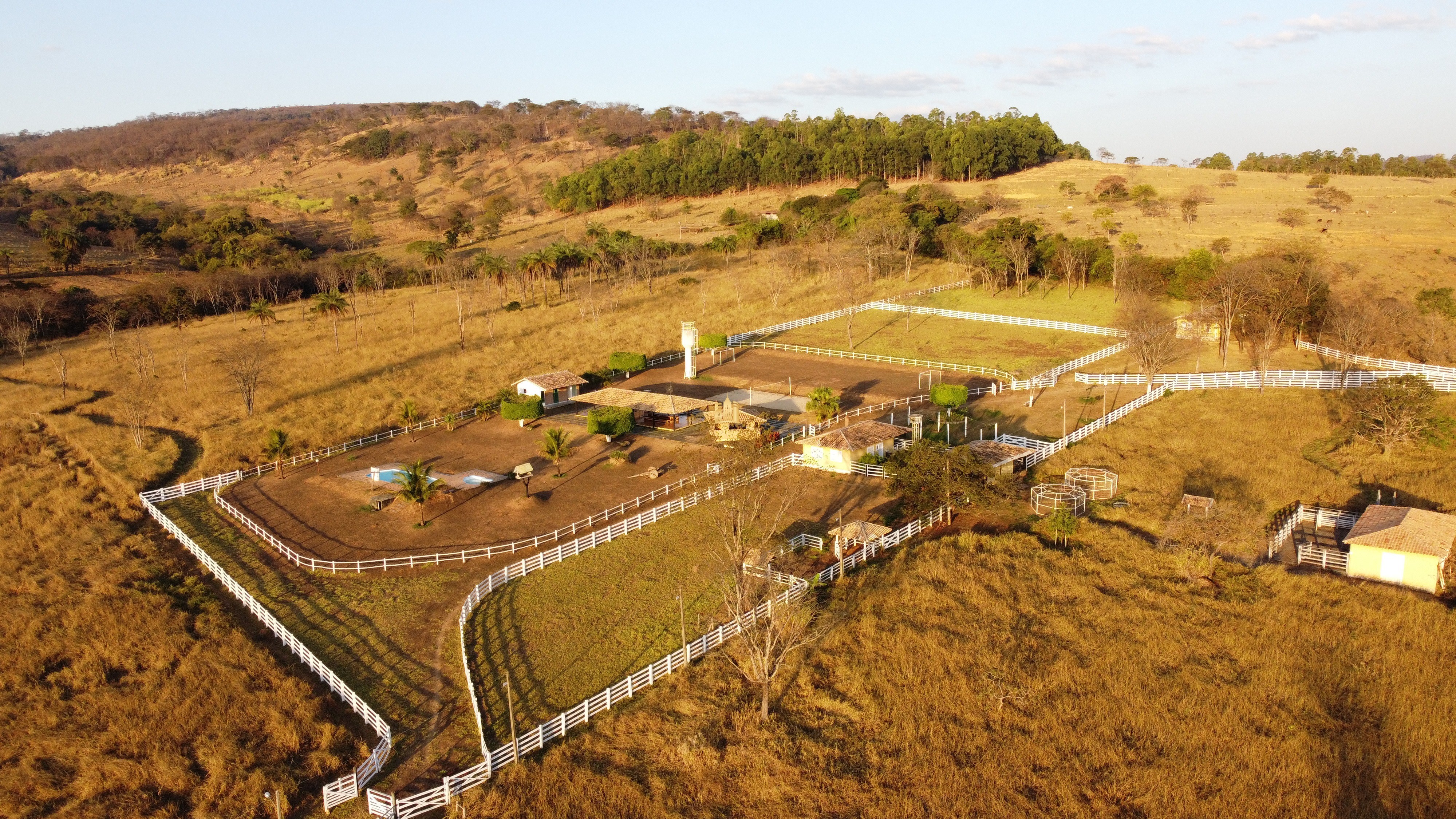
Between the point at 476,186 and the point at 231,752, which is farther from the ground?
the point at 476,186

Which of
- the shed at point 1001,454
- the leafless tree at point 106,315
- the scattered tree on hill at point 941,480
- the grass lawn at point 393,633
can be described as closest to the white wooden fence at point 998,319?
the shed at point 1001,454

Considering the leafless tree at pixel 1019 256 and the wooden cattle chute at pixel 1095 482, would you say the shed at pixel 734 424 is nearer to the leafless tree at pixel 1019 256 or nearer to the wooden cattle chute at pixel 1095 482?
the wooden cattle chute at pixel 1095 482

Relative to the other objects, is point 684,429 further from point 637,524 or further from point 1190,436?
point 1190,436

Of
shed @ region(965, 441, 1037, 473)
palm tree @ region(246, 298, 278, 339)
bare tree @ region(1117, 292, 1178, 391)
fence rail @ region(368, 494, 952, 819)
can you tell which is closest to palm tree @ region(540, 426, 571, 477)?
fence rail @ region(368, 494, 952, 819)

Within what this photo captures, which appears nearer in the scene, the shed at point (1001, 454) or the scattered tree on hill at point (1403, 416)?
the shed at point (1001, 454)

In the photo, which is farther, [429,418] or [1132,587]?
[429,418]

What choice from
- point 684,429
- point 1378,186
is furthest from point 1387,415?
point 1378,186
